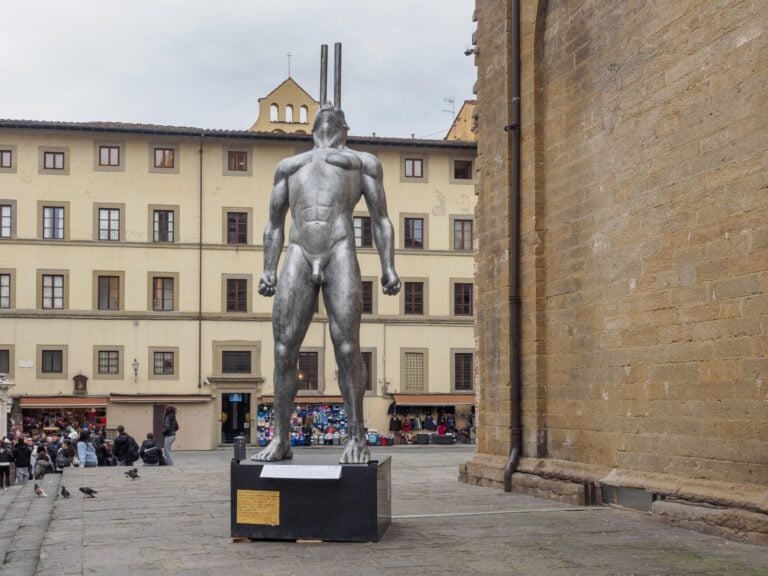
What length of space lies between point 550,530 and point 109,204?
35.1 m

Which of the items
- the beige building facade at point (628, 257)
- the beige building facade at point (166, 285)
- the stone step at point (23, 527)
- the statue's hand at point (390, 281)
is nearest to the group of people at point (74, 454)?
the stone step at point (23, 527)

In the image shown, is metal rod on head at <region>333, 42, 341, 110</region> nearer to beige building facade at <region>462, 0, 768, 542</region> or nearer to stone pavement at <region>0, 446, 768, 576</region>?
stone pavement at <region>0, 446, 768, 576</region>

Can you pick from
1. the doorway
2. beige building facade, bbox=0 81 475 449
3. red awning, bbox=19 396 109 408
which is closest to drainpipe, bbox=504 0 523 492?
beige building facade, bbox=0 81 475 449

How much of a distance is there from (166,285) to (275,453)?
113ft

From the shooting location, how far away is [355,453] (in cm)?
920

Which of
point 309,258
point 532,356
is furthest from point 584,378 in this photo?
point 309,258

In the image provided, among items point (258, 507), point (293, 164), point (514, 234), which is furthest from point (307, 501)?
point (514, 234)

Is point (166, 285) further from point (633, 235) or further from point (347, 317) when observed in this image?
point (347, 317)

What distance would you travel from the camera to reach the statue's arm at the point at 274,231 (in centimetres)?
993

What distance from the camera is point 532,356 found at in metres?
14.4

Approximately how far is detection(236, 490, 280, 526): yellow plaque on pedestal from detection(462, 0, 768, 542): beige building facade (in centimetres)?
412

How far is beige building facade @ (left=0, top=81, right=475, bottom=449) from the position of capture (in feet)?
137

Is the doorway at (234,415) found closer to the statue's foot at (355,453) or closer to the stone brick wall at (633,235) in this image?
the stone brick wall at (633,235)

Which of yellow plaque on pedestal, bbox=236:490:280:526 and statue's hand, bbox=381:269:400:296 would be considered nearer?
yellow plaque on pedestal, bbox=236:490:280:526
